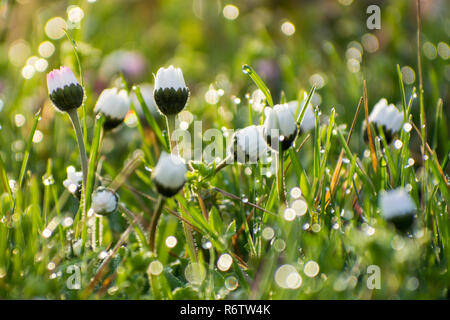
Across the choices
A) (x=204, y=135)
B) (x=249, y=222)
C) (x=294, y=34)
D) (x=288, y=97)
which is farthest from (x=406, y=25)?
(x=249, y=222)

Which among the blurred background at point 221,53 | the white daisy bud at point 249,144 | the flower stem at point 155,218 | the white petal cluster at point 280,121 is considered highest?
the blurred background at point 221,53

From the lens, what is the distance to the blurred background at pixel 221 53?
1.37m

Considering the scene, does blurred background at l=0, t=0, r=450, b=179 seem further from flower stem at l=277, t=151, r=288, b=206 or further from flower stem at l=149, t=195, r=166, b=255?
flower stem at l=149, t=195, r=166, b=255

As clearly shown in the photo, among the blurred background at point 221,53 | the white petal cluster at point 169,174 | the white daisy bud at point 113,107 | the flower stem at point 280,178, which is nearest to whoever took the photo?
the white petal cluster at point 169,174

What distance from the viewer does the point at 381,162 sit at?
32.1 inches

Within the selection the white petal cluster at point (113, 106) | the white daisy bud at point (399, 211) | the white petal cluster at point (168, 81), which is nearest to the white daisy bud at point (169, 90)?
the white petal cluster at point (168, 81)

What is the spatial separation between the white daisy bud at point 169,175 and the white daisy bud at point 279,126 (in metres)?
0.16

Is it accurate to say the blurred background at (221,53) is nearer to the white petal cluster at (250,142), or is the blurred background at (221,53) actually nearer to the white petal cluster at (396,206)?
the white petal cluster at (250,142)

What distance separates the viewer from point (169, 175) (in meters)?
0.60

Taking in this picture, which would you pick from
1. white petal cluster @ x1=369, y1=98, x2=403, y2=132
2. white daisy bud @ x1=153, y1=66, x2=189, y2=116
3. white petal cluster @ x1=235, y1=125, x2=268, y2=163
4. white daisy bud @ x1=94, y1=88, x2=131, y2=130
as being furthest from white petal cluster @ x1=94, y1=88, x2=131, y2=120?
white petal cluster @ x1=369, y1=98, x2=403, y2=132

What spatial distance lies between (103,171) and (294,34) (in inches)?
53.2

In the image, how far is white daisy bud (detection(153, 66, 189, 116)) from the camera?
74 cm

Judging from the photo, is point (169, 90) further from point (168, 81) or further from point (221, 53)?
point (221, 53)

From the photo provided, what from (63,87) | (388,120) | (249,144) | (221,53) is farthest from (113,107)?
(221,53)
